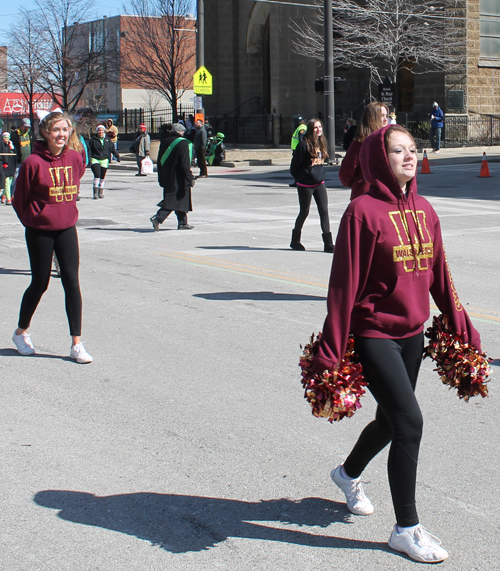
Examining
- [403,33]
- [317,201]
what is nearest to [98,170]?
[317,201]

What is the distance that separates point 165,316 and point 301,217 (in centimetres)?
392

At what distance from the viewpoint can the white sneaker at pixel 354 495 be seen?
371 centimetres

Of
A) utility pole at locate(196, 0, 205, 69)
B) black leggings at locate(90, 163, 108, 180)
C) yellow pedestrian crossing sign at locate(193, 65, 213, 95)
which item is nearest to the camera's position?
black leggings at locate(90, 163, 108, 180)

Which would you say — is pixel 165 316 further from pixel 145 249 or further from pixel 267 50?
pixel 267 50

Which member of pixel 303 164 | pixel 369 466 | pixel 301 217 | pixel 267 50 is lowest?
pixel 369 466

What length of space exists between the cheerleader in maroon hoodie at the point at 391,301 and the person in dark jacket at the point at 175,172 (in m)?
9.93

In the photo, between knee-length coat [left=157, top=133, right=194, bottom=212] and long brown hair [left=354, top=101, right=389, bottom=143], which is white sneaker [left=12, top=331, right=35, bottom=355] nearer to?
long brown hair [left=354, top=101, right=389, bottom=143]

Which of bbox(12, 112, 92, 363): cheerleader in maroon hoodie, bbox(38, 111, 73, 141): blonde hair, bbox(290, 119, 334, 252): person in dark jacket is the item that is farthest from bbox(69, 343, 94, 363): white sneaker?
bbox(290, 119, 334, 252): person in dark jacket

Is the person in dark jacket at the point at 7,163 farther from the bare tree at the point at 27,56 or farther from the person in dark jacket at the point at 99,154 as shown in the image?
the bare tree at the point at 27,56

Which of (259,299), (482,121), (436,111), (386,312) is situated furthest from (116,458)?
(482,121)

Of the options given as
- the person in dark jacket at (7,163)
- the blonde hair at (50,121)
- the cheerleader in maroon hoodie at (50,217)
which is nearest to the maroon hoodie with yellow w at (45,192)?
the cheerleader in maroon hoodie at (50,217)

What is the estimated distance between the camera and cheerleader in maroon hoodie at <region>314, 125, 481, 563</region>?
3.27 metres

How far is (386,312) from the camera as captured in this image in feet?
11.0

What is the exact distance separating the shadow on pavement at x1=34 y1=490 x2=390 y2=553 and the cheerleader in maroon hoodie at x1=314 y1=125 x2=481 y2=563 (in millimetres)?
379
